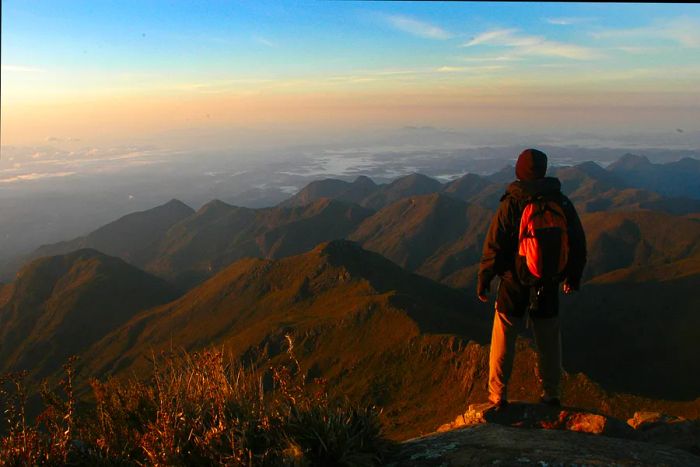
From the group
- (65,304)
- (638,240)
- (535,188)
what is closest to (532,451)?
(535,188)

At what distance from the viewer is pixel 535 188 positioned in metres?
5.39

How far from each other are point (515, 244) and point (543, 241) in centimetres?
39

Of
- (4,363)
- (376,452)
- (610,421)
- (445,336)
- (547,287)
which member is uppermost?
(547,287)

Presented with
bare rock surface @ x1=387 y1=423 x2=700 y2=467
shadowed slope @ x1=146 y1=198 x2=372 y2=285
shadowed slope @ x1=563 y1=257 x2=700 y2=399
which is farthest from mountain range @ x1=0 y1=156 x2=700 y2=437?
shadowed slope @ x1=146 y1=198 x2=372 y2=285

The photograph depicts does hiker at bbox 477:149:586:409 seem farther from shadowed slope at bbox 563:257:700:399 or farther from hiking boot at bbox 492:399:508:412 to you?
Answer: shadowed slope at bbox 563:257:700:399

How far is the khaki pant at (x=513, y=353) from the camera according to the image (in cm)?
583

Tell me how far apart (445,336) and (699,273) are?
5078cm

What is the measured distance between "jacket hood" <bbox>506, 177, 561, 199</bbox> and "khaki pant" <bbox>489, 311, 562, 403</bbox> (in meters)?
1.56

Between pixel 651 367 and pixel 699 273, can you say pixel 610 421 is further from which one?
pixel 699 273

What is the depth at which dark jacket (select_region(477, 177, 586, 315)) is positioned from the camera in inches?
212

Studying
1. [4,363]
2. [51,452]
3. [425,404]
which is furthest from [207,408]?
[4,363]

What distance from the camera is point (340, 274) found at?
64.8m

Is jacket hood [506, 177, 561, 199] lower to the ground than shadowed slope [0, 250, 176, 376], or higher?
higher

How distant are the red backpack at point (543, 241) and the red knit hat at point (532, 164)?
1.06 ft
